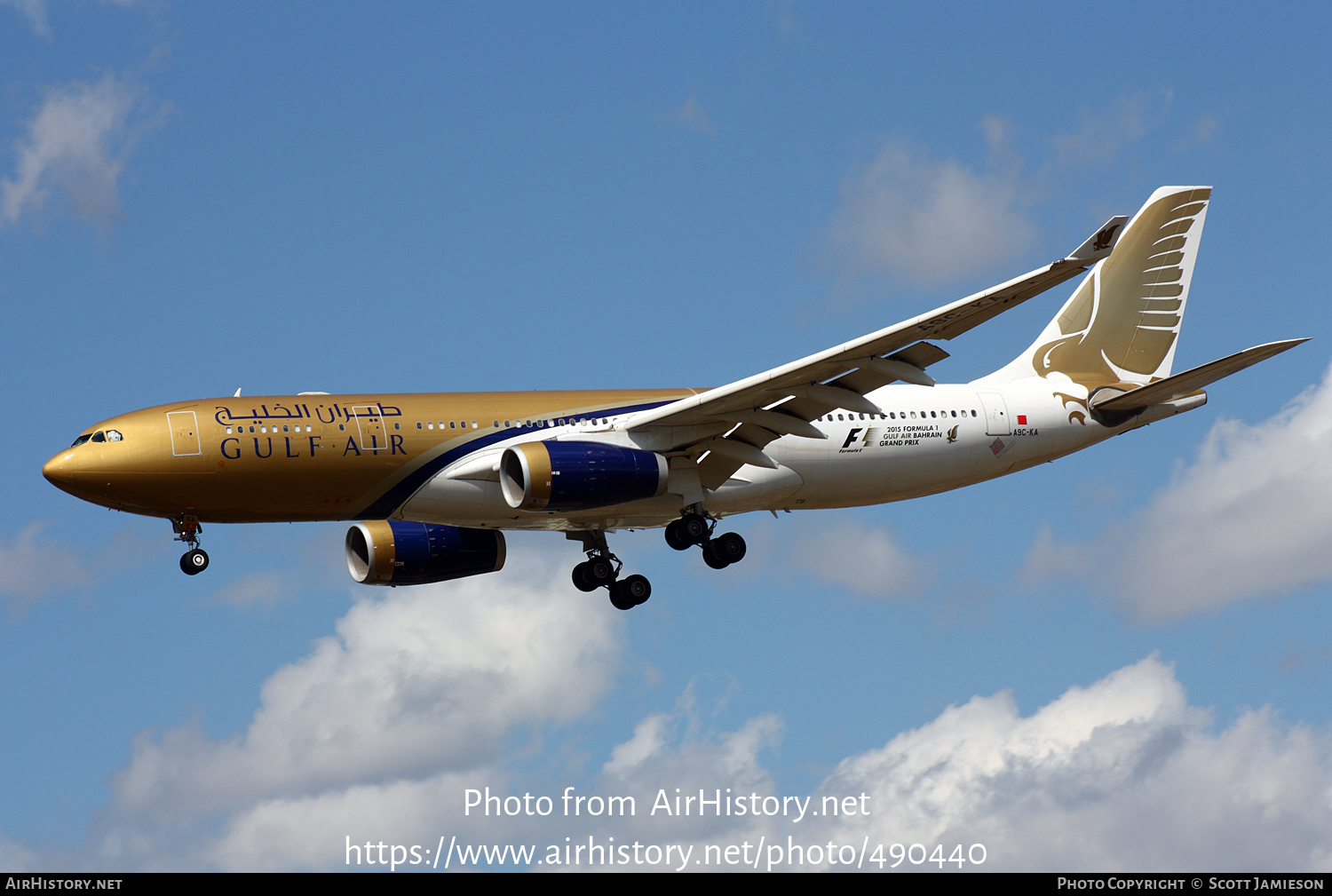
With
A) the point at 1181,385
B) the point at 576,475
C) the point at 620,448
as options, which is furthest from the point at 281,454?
the point at 1181,385

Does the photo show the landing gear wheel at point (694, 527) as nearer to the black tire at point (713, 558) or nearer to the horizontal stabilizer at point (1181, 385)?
the black tire at point (713, 558)

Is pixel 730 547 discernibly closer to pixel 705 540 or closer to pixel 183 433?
pixel 705 540

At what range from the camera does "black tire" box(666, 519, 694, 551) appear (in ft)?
126

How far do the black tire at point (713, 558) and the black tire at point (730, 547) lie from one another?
5cm

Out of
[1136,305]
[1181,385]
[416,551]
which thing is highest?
[1136,305]

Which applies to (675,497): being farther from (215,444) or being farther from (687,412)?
(215,444)

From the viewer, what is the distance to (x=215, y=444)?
35500 mm

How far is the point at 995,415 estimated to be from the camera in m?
41.1

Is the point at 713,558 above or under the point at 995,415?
under

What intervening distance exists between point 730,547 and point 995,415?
762 centimetres
